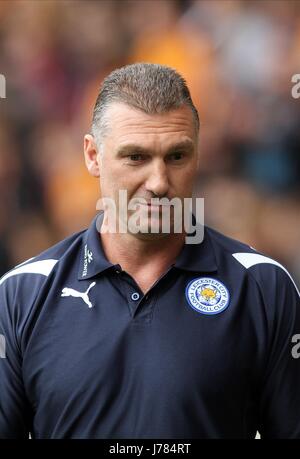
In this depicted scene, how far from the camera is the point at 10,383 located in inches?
77.9

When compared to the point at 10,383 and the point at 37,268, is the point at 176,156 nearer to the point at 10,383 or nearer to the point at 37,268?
the point at 37,268

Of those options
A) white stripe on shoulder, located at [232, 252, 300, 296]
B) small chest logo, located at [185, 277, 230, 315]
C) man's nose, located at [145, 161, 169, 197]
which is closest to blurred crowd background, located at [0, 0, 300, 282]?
white stripe on shoulder, located at [232, 252, 300, 296]

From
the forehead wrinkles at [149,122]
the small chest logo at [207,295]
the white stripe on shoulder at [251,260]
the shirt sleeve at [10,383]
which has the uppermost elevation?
the forehead wrinkles at [149,122]

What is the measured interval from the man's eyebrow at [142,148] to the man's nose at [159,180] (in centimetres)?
4

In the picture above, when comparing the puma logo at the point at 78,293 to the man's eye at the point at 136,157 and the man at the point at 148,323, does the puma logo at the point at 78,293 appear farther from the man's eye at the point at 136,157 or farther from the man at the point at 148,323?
the man's eye at the point at 136,157

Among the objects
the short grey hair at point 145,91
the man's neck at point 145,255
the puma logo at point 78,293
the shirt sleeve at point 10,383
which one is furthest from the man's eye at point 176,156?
the shirt sleeve at point 10,383

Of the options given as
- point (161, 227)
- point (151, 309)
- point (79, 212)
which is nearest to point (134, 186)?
point (161, 227)

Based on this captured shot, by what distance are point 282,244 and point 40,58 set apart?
1.61 metres

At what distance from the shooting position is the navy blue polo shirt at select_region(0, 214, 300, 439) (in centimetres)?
185

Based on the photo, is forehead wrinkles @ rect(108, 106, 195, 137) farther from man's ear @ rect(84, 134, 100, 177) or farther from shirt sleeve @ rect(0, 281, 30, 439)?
shirt sleeve @ rect(0, 281, 30, 439)

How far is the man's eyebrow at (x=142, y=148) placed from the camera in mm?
1907
